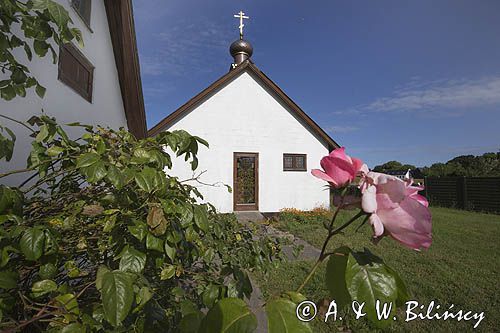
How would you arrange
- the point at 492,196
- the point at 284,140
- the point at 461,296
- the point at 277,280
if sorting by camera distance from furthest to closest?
the point at 492,196
the point at 284,140
the point at 277,280
the point at 461,296

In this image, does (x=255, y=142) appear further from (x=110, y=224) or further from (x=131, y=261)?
(x=131, y=261)

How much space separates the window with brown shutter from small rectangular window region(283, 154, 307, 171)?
25.2 feet

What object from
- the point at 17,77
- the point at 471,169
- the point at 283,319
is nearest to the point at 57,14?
the point at 17,77

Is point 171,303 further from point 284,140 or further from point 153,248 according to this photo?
point 284,140

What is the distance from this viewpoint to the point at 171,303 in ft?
4.43

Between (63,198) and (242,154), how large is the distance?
9283 millimetres

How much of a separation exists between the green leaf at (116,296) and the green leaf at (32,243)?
0.28 m

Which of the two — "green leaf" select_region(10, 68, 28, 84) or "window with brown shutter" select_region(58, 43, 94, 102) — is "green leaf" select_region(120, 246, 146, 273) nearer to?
"green leaf" select_region(10, 68, 28, 84)

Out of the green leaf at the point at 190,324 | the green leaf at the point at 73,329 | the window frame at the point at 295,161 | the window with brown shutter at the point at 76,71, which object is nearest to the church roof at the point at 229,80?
the window frame at the point at 295,161

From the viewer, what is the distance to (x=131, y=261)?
918mm

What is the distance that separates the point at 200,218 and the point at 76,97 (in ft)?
13.7

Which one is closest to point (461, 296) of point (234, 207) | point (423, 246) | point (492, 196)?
point (423, 246)

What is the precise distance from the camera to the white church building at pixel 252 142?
10305 millimetres

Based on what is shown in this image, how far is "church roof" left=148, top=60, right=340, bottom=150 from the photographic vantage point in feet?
33.1
